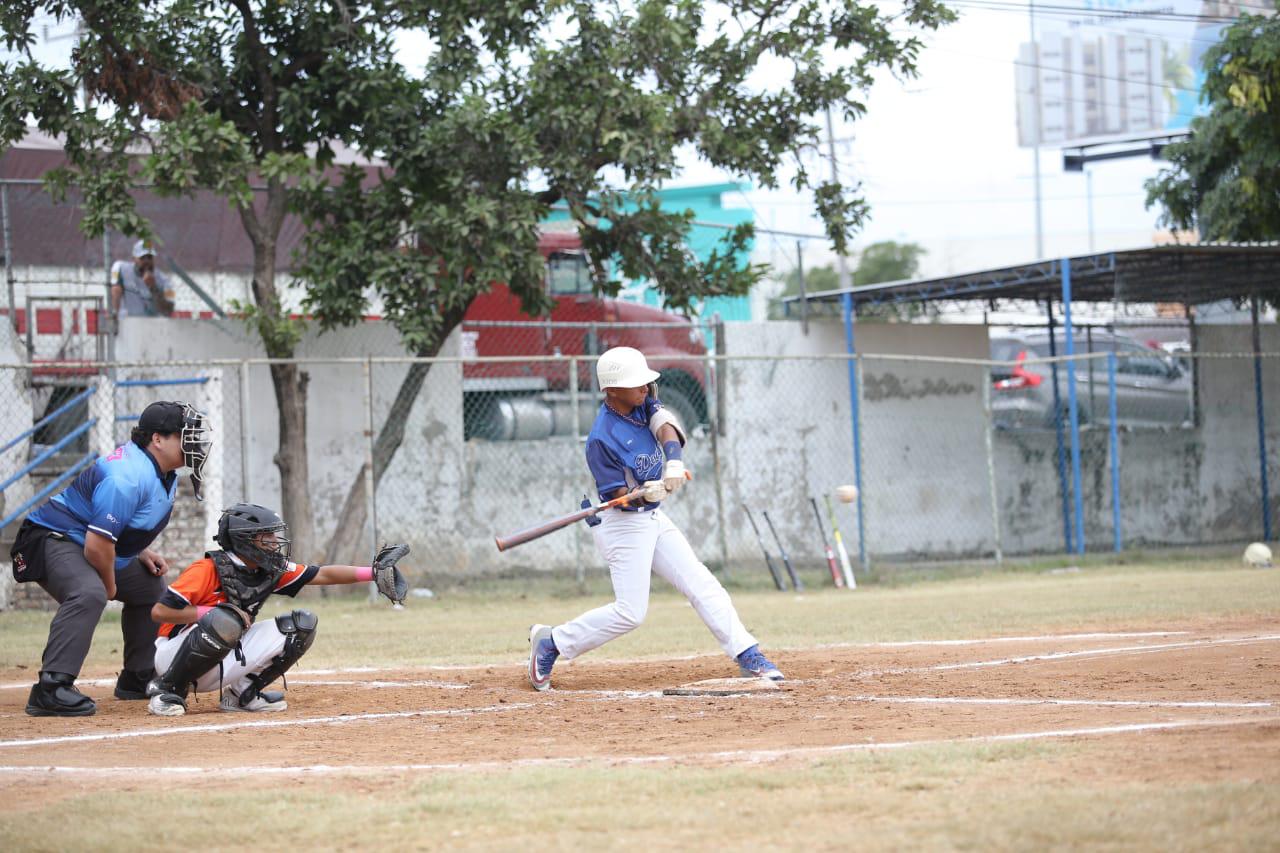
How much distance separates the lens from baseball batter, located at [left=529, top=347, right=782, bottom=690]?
8.16 meters

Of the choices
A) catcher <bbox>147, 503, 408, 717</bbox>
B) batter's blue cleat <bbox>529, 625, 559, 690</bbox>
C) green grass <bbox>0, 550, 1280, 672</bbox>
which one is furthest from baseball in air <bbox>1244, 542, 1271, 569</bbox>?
catcher <bbox>147, 503, 408, 717</bbox>

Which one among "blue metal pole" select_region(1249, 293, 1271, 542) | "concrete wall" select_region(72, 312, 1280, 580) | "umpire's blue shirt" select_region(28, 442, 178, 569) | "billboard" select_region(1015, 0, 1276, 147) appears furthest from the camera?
"billboard" select_region(1015, 0, 1276, 147)

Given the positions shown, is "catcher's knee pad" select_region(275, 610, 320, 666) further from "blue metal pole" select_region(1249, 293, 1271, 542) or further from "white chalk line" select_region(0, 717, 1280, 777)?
"blue metal pole" select_region(1249, 293, 1271, 542)

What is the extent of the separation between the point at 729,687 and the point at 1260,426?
16.4m

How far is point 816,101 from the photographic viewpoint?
17234mm

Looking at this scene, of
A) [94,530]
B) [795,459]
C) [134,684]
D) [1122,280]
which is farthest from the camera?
[1122,280]

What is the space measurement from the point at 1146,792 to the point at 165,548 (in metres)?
12.6

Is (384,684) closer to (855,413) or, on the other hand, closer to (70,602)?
(70,602)

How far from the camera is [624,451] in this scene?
8.22 m

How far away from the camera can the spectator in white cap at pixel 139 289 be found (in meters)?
17.0

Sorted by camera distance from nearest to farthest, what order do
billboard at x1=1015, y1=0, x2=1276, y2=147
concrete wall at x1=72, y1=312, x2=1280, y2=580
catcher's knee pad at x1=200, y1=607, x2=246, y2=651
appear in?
catcher's knee pad at x1=200, y1=607, x2=246, y2=651
concrete wall at x1=72, y1=312, x2=1280, y2=580
billboard at x1=1015, y1=0, x2=1276, y2=147

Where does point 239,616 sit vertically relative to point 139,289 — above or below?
below

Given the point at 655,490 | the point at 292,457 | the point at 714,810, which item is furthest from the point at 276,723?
the point at 292,457

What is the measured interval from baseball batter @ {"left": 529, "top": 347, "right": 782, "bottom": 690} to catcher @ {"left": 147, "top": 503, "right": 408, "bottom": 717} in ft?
3.85
